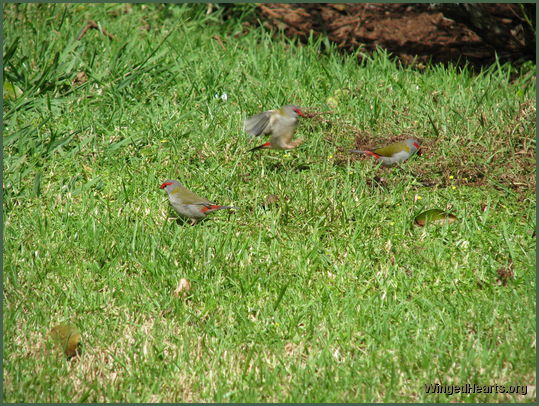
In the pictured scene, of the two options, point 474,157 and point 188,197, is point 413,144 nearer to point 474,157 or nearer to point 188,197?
point 474,157

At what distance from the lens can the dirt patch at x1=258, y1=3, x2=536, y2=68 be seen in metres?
8.23

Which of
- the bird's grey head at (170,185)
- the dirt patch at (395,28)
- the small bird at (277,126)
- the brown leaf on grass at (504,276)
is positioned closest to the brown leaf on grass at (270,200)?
the small bird at (277,126)

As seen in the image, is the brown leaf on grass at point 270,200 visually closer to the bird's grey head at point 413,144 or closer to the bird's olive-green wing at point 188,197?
the bird's olive-green wing at point 188,197

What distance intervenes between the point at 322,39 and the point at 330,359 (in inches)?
201

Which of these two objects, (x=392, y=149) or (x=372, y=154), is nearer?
(x=392, y=149)

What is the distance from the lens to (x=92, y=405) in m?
3.72

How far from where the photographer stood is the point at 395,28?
8820 millimetres

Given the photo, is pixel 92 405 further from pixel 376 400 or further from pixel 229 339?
pixel 376 400

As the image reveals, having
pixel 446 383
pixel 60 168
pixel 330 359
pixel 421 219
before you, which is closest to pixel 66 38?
pixel 60 168

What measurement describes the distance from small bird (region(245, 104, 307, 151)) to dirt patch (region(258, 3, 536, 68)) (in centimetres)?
261

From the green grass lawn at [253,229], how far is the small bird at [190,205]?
0.37 ft

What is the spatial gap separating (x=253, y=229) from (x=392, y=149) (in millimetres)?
1340

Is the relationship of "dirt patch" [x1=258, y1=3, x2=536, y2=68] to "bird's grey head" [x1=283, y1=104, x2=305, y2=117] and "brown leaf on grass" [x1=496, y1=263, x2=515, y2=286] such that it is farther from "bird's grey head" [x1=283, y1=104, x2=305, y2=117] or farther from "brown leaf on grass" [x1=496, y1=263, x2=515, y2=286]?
"brown leaf on grass" [x1=496, y1=263, x2=515, y2=286]

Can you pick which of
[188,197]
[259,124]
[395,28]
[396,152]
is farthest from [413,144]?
[395,28]
